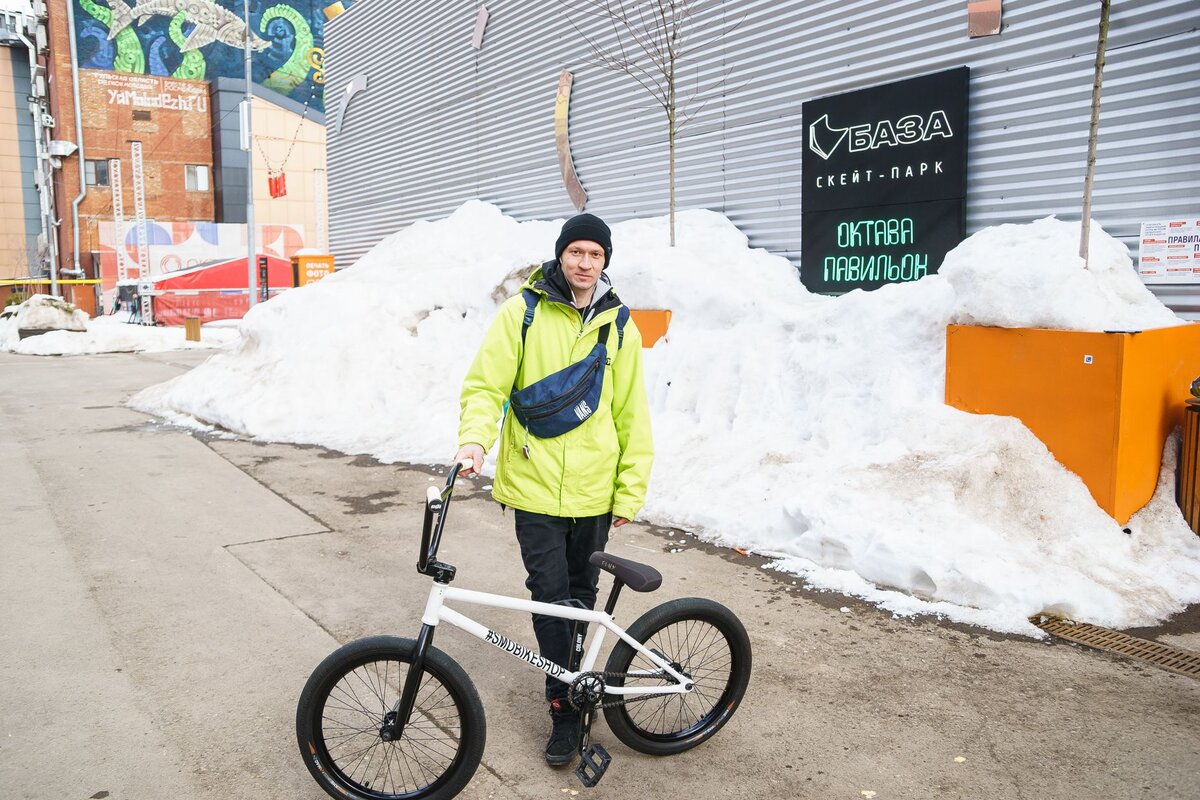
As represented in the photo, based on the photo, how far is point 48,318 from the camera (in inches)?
1121

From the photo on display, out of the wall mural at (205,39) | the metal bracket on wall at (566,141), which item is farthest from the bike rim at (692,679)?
the wall mural at (205,39)

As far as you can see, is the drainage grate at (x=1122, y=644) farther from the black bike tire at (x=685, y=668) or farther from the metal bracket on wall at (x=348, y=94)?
the metal bracket on wall at (x=348, y=94)

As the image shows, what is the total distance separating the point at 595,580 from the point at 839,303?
17.2 ft

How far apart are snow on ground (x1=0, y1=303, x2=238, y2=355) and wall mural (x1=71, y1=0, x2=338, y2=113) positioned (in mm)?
28339

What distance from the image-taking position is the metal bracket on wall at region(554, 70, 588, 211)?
14.3 m

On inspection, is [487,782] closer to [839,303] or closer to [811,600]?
[811,600]

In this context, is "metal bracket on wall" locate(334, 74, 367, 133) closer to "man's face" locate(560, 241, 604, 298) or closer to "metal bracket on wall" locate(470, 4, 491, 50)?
"metal bracket on wall" locate(470, 4, 491, 50)

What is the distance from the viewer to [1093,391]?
6.03m

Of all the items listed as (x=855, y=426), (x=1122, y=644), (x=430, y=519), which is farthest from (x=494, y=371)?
(x=855, y=426)

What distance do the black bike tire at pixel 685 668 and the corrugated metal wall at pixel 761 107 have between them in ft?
18.1

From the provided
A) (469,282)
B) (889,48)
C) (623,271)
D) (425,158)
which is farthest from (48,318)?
(889,48)

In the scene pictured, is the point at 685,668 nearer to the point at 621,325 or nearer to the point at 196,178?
the point at 621,325

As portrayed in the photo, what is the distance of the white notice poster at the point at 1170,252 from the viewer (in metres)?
7.27

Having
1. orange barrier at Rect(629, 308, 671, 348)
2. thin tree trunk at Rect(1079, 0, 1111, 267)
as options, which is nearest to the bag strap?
thin tree trunk at Rect(1079, 0, 1111, 267)
